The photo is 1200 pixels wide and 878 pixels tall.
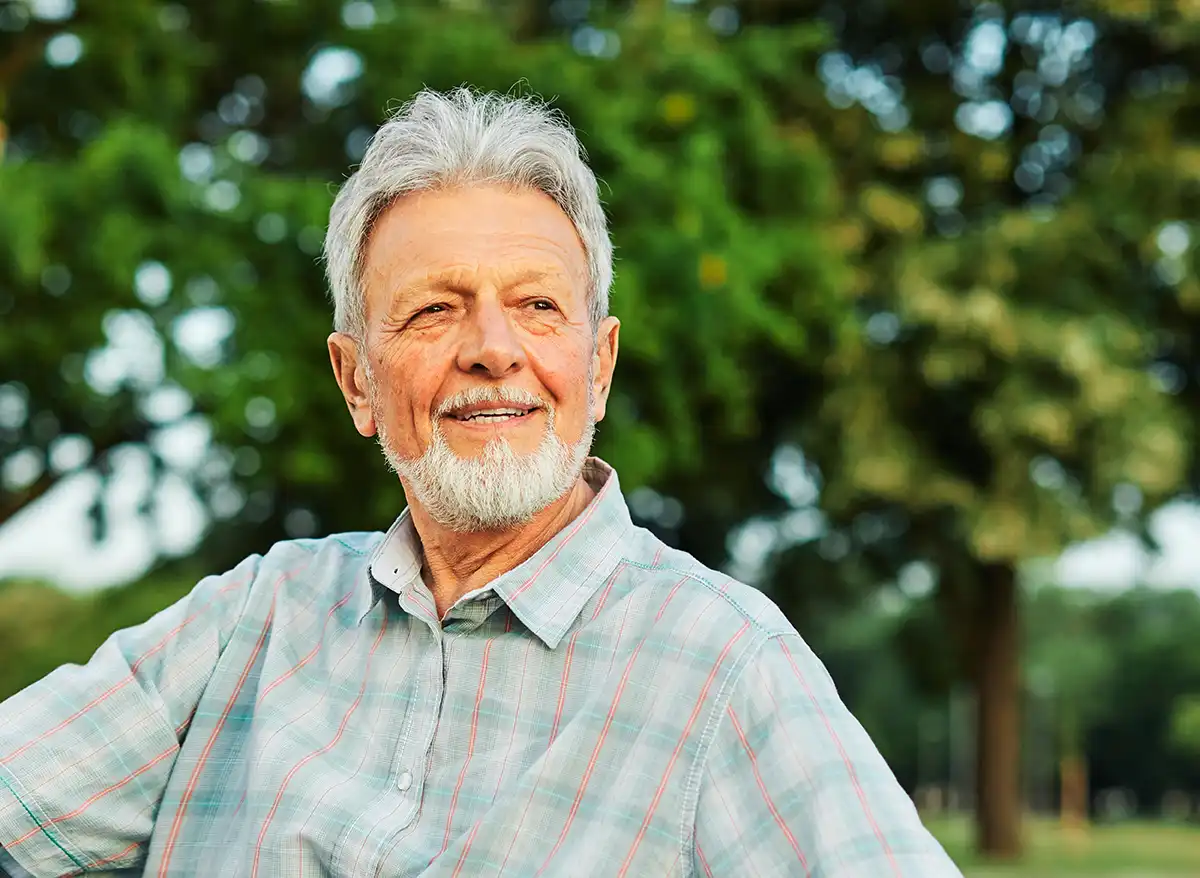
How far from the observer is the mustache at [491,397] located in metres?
1.83

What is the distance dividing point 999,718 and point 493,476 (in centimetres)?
1287

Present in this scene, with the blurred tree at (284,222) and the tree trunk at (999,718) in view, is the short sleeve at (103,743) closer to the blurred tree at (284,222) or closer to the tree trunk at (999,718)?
the blurred tree at (284,222)

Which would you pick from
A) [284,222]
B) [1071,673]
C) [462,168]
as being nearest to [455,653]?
[462,168]

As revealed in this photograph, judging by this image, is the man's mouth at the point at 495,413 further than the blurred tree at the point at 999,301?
No

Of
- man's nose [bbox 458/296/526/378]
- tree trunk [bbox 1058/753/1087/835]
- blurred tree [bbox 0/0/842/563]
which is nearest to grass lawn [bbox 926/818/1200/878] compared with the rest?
blurred tree [bbox 0/0/842/563]

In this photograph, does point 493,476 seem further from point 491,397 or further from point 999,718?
point 999,718

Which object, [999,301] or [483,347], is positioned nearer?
[483,347]

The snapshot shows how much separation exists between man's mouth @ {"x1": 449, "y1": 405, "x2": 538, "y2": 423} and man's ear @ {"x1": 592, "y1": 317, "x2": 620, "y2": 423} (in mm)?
135

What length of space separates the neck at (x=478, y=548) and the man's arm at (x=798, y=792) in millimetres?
441

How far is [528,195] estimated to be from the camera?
1.85 metres

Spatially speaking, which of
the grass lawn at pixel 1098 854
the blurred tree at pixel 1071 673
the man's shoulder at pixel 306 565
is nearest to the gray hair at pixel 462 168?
the man's shoulder at pixel 306 565

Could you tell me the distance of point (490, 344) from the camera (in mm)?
1810

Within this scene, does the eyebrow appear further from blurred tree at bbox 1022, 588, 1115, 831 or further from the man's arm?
blurred tree at bbox 1022, 588, 1115, 831

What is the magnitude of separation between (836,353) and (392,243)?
966cm
